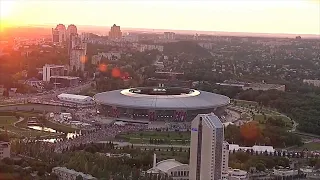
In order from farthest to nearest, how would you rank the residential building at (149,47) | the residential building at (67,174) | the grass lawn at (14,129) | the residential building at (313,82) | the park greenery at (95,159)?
1. the residential building at (149,47)
2. the residential building at (313,82)
3. the grass lawn at (14,129)
4. the park greenery at (95,159)
5. the residential building at (67,174)

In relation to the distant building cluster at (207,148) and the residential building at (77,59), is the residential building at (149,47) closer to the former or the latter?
the residential building at (77,59)

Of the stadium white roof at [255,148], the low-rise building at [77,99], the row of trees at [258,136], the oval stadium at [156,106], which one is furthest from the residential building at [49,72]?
the stadium white roof at [255,148]

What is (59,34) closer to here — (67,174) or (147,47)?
(147,47)

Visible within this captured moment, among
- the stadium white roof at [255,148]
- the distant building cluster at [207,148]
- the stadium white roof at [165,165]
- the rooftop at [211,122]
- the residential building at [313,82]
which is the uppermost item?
the rooftop at [211,122]

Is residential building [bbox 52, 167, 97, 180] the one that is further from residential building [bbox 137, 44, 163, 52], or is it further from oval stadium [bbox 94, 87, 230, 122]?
residential building [bbox 137, 44, 163, 52]

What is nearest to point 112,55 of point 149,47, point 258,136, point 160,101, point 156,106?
point 149,47

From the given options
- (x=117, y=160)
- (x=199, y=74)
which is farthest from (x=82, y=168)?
(x=199, y=74)

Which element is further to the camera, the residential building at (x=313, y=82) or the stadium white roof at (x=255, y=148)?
the residential building at (x=313, y=82)
